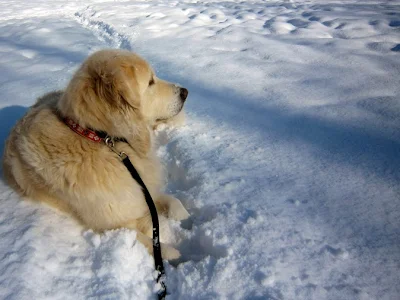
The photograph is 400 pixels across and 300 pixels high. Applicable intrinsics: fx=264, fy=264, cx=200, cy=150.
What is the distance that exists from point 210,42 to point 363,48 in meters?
2.54

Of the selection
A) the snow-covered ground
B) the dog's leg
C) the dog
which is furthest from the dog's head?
the snow-covered ground

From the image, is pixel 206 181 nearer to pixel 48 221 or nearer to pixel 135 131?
pixel 135 131

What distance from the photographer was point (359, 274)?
132 centimetres

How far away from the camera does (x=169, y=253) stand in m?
1.76

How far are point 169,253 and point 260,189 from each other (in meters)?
0.78

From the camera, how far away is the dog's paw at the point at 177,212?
77.9 inches

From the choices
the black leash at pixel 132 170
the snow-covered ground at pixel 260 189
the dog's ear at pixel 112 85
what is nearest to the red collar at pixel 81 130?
the black leash at pixel 132 170

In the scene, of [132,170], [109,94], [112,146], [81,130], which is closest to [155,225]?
[132,170]

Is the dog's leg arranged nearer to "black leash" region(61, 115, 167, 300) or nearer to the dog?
the dog

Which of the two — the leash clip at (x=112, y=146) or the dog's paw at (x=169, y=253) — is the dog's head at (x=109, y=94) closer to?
the leash clip at (x=112, y=146)

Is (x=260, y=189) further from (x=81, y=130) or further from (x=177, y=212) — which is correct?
(x=81, y=130)

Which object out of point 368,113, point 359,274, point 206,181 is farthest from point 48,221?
point 368,113

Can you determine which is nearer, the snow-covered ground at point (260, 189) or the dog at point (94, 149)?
the snow-covered ground at point (260, 189)

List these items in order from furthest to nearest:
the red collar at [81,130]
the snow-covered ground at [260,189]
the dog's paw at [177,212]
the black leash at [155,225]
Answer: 1. the dog's paw at [177,212]
2. the red collar at [81,130]
3. the black leash at [155,225]
4. the snow-covered ground at [260,189]
